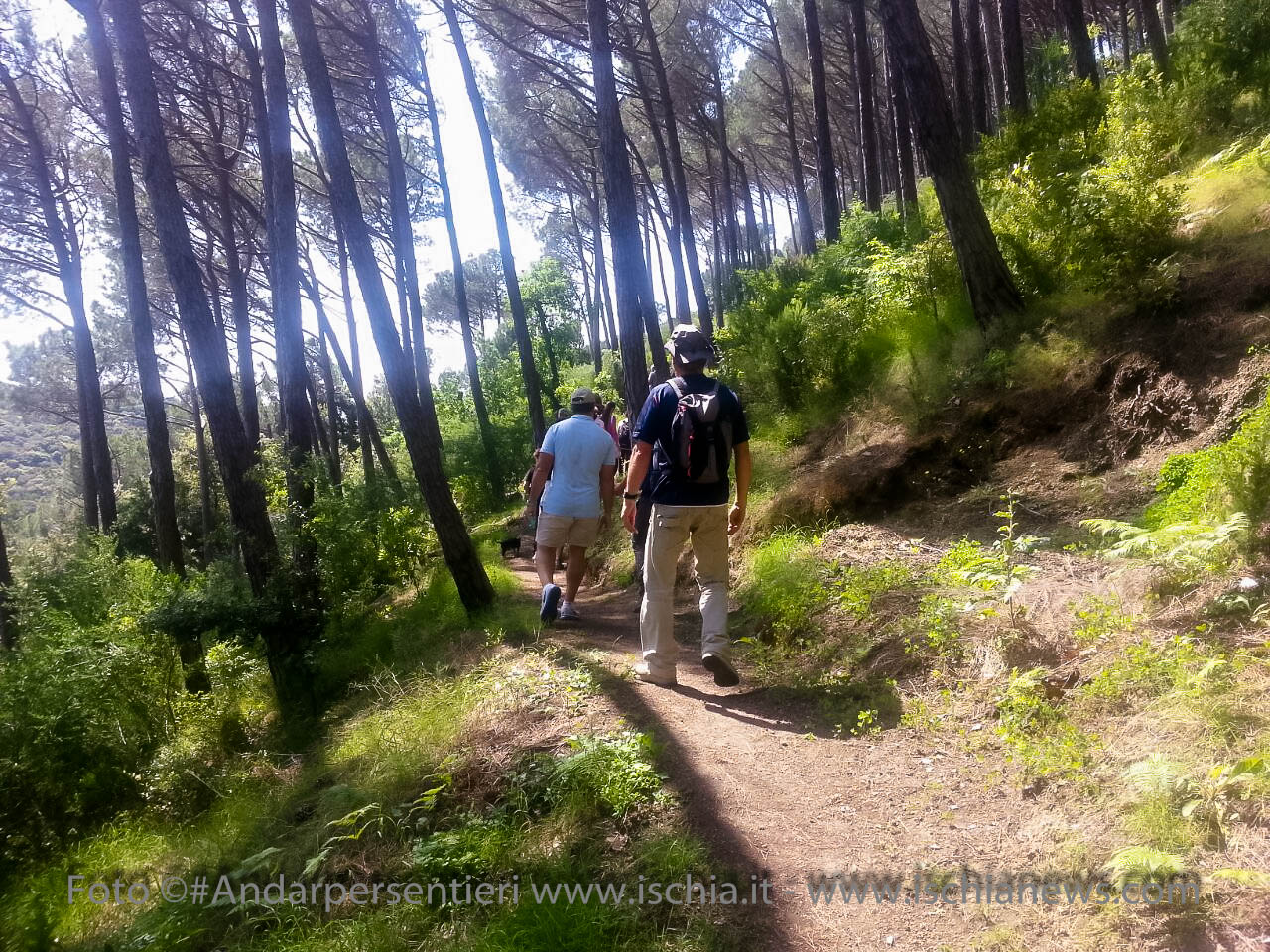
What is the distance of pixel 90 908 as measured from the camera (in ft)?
13.0

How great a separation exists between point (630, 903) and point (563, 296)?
31.2 metres

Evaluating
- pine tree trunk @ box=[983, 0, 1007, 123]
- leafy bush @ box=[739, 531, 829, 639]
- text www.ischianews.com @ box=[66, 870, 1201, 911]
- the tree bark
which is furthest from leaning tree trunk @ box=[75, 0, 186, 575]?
pine tree trunk @ box=[983, 0, 1007, 123]

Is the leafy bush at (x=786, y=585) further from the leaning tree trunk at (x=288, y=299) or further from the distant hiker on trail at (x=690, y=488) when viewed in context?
the leaning tree trunk at (x=288, y=299)

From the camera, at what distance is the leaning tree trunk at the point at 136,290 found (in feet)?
34.0

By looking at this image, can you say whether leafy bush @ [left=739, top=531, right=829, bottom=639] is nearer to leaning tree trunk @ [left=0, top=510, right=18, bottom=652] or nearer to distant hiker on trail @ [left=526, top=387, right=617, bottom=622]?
distant hiker on trail @ [left=526, top=387, right=617, bottom=622]

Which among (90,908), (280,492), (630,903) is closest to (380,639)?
(280,492)

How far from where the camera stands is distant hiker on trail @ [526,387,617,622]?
20.6 feet

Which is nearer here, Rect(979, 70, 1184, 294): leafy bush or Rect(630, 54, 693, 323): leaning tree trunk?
Rect(979, 70, 1184, 294): leafy bush

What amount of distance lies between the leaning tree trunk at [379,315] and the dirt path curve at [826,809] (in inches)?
136

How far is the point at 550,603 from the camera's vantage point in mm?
5996

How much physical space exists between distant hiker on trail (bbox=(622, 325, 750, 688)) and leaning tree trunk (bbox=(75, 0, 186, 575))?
9660 millimetres

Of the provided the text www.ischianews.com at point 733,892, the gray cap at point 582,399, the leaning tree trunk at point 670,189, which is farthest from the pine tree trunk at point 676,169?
the text www.ischianews.com at point 733,892

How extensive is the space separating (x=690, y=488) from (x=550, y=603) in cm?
206

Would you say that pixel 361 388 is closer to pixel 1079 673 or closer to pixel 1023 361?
pixel 1023 361
